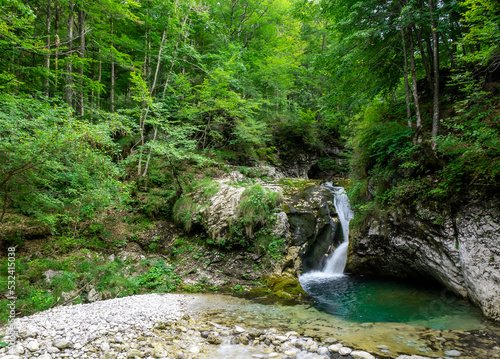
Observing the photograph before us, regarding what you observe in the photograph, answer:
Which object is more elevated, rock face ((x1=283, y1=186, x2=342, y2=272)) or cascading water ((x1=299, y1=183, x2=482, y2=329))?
rock face ((x1=283, y1=186, x2=342, y2=272))

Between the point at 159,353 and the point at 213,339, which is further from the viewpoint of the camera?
the point at 213,339

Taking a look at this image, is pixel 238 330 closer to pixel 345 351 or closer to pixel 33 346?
pixel 345 351

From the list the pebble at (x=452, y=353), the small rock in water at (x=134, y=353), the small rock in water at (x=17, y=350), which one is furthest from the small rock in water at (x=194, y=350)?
the pebble at (x=452, y=353)

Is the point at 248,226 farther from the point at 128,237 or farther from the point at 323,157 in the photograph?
the point at 323,157

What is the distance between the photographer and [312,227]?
882 centimetres

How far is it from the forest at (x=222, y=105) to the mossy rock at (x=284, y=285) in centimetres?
337

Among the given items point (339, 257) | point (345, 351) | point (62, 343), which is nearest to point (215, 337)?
point (345, 351)

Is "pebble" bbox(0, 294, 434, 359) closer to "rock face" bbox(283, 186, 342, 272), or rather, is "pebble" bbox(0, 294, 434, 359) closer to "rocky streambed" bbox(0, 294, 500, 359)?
"rocky streambed" bbox(0, 294, 500, 359)

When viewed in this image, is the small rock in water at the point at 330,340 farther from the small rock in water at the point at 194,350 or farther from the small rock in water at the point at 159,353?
the small rock in water at the point at 159,353

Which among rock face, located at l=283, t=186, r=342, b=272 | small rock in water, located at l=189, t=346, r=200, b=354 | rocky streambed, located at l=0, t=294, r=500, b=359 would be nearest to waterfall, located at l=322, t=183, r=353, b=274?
rock face, located at l=283, t=186, r=342, b=272

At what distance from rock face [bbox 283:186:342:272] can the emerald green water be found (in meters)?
0.78

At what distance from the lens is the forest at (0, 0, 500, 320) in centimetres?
477

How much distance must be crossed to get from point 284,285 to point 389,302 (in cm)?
269

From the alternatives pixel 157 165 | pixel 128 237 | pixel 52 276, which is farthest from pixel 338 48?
pixel 52 276
